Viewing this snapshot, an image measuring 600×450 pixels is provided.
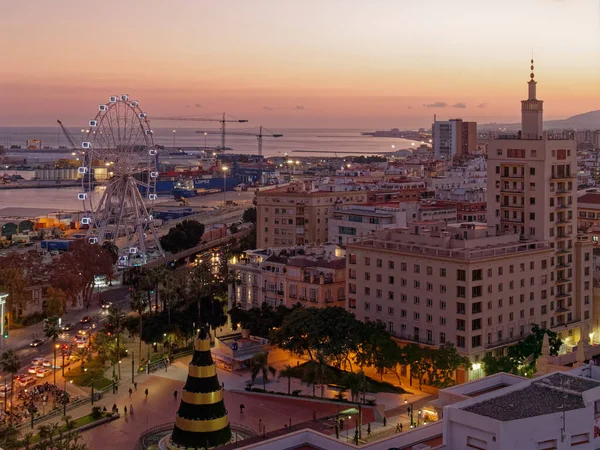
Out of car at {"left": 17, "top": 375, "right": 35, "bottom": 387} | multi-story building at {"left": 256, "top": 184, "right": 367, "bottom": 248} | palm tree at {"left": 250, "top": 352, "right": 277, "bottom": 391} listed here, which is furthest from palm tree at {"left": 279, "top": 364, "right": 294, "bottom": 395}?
multi-story building at {"left": 256, "top": 184, "right": 367, "bottom": 248}

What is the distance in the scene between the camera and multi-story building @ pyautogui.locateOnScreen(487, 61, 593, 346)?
1519 inches

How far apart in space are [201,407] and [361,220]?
31906 millimetres

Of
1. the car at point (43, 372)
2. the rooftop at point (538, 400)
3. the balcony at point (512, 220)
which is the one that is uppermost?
the balcony at point (512, 220)

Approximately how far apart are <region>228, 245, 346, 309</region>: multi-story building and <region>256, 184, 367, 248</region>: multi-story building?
11953 millimetres

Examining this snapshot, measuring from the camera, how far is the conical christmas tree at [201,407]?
24.6m

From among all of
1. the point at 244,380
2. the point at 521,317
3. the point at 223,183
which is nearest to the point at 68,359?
the point at 244,380

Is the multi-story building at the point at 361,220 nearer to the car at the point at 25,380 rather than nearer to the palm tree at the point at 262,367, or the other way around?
the palm tree at the point at 262,367

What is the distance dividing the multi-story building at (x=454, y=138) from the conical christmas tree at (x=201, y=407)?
15788 centimetres

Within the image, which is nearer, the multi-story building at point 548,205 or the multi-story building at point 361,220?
the multi-story building at point 548,205

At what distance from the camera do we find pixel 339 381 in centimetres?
3375

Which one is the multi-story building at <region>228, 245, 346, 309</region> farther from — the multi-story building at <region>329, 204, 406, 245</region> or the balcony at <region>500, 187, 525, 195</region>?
the multi-story building at <region>329, 204, 406, 245</region>

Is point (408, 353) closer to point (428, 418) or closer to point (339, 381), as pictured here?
point (339, 381)

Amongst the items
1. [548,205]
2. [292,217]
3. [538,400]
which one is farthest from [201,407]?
[292,217]

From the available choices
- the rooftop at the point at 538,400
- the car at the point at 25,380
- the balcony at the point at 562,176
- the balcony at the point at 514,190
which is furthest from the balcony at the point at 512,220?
the rooftop at the point at 538,400
